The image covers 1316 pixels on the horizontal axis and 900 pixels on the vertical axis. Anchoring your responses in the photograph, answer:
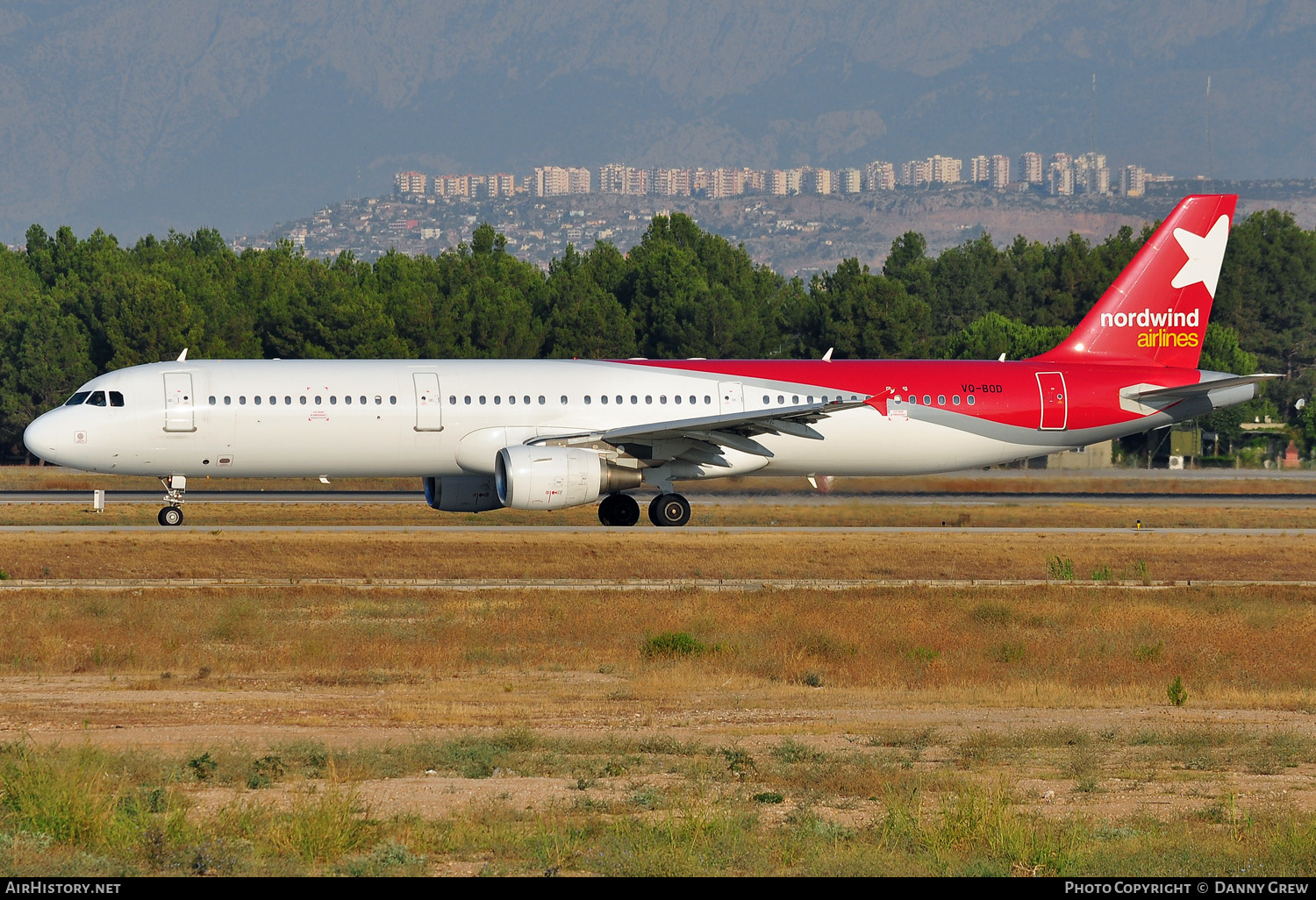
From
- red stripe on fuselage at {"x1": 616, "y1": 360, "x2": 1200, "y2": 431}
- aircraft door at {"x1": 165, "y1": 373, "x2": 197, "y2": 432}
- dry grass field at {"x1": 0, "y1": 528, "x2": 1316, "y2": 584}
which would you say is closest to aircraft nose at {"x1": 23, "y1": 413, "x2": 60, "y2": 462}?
dry grass field at {"x1": 0, "y1": 528, "x2": 1316, "y2": 584}

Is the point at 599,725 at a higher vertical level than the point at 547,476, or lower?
lower

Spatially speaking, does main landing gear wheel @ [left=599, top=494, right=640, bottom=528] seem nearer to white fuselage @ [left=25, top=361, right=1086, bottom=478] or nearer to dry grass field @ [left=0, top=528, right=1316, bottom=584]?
dry grass field @ [left=0, top=528, right=1316, bottom=584]

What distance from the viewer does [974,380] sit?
3772cm

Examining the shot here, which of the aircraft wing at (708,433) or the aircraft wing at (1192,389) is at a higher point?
the aircraft wing at (1192,389)

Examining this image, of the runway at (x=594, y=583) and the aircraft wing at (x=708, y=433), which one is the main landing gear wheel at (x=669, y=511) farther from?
the runway at (x=594, y=583)

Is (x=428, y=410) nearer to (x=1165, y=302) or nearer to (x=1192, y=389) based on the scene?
(x=1192, y=389)

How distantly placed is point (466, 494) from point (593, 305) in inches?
1757

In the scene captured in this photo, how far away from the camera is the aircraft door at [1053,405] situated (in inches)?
1487

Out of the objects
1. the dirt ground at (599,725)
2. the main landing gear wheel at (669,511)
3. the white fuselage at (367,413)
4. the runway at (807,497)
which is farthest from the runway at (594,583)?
the runway at (807,497)

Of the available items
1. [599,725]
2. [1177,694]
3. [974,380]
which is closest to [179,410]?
[974,380]

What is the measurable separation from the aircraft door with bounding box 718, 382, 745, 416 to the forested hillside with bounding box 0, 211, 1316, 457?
34.9 metres

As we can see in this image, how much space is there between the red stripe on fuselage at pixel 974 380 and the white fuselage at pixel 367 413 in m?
0.35

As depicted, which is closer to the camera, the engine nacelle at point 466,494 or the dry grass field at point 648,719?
the dry grass field at point 648,719

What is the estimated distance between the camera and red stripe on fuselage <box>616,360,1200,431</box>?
1447 inches
